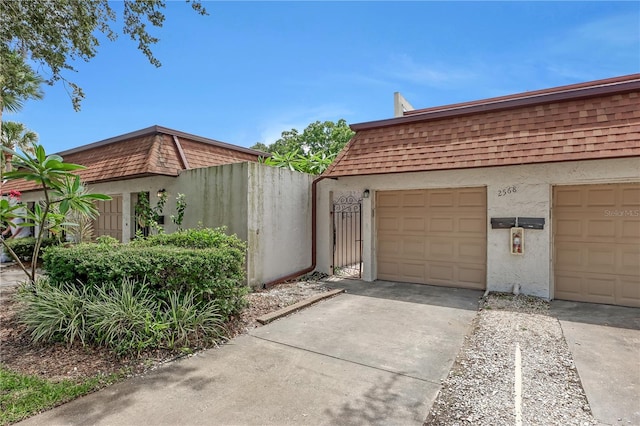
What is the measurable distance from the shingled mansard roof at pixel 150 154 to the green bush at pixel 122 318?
4422 millimetres

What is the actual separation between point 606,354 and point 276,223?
6.09m

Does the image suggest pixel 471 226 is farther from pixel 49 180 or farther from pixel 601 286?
pixel 49 180

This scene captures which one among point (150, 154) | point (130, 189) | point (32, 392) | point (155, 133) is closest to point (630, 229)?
point (32, 392)

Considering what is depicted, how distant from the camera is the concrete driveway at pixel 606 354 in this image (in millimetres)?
2904

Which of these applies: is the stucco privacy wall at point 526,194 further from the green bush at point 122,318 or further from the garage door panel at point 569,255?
the green bush at point 122,318

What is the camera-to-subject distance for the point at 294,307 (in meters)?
5.90

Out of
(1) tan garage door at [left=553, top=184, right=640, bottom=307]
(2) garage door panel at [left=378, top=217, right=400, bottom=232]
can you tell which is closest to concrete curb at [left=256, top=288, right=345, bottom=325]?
(2) garage door panel at [left=378, top=217, right=400, bottom=232]

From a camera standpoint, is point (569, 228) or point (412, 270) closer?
point (569, 228)

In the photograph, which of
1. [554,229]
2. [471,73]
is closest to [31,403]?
[554,229]

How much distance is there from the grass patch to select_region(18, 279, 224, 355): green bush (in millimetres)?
609

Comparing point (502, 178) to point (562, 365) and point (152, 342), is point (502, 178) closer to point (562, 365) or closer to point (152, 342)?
point (562, 365)

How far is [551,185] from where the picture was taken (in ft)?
21.0

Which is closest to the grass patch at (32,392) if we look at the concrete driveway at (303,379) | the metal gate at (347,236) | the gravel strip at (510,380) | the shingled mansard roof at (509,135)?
the concrete driveway at (303,379)

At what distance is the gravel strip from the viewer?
9.11 ft
